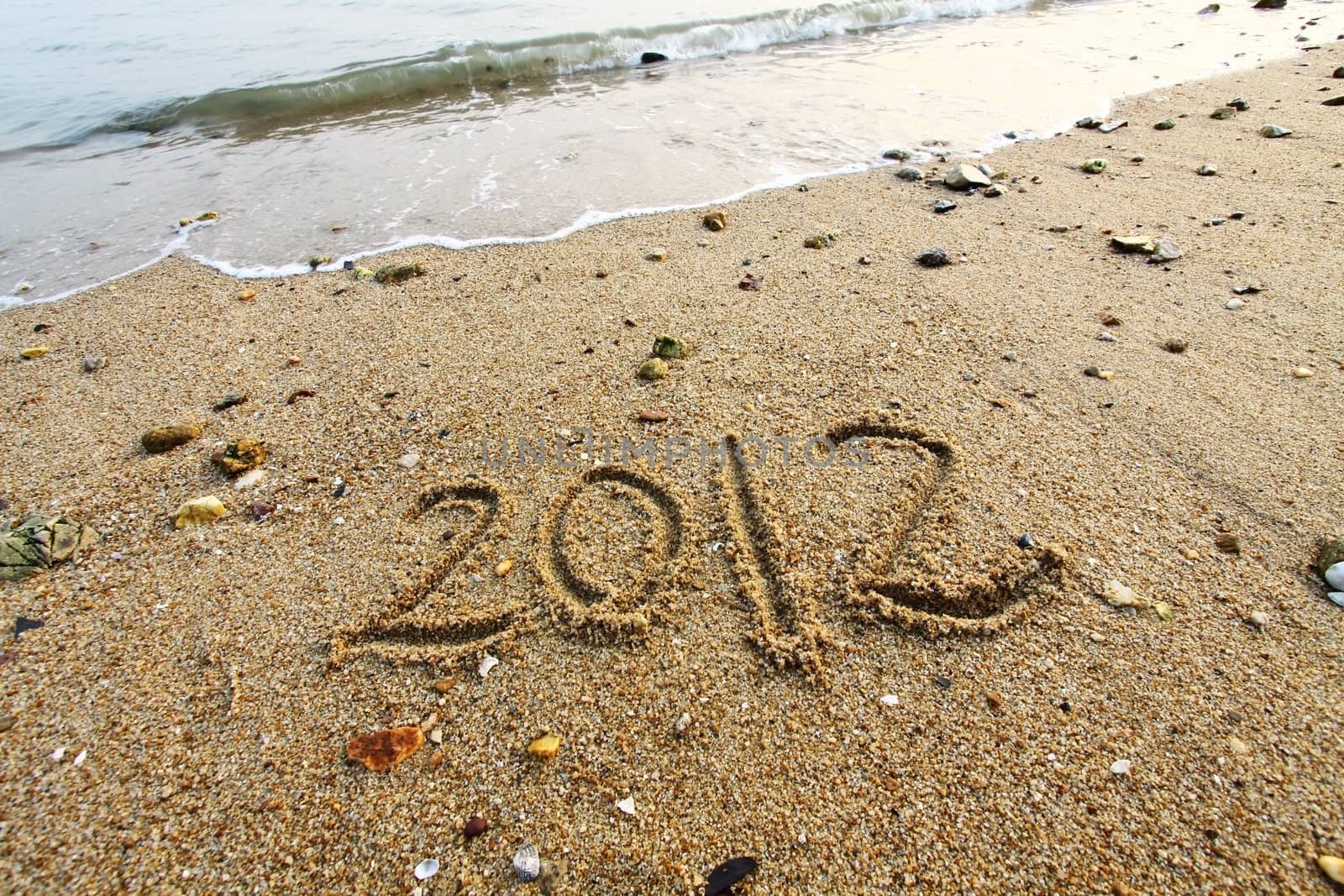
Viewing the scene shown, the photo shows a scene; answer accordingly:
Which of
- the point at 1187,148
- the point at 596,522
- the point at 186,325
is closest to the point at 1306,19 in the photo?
the point at 1187,148

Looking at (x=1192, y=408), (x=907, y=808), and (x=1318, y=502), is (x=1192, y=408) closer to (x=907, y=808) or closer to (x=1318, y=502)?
(x=1318, y=502)

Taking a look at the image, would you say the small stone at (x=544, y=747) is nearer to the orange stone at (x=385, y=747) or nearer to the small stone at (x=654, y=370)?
the orange stone at (x=385, y=747)

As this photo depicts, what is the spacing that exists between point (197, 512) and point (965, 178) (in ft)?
16.4

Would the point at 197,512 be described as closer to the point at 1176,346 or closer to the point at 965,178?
the point at 1176,346

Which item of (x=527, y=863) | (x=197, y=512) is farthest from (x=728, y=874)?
(x=197, y=512)

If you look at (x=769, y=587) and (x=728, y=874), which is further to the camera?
(x=769, y=587)

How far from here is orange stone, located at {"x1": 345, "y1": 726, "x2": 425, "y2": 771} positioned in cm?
178

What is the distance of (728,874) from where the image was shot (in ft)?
5.02

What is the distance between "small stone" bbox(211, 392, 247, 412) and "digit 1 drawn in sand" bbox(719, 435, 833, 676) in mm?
2357

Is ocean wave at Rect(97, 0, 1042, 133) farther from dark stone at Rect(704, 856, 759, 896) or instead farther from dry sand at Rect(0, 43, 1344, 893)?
dark stone at Rect(704, 856, 759, 896)

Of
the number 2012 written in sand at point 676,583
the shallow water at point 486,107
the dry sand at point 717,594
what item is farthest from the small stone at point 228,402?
the shallow water at point 486,107

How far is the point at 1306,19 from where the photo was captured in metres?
8.80

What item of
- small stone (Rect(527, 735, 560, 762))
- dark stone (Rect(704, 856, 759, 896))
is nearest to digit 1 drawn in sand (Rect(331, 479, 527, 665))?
small stone (Rect(527, 735, 560, 762))

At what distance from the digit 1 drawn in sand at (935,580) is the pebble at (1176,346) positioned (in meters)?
1.48
